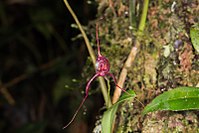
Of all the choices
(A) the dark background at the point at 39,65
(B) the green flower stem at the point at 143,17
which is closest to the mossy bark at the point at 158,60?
(B) the green flower stem at the point at 143,17

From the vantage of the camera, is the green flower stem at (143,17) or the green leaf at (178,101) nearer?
the green leaf at (178,101)

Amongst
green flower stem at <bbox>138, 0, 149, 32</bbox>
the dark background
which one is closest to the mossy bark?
green flower stem at <bbox>138, 0, 149, 32</bbox>

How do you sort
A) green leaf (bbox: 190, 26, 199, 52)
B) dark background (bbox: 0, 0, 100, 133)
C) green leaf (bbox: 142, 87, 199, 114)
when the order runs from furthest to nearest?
dark background (bbox: 0, 0, 100, 133) → green leaf (bbox: 190, 26, 199, 52) → green leaf (bbox: 142, 87, 199, 114)

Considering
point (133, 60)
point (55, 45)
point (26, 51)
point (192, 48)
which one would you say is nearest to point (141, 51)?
point (133, 60)

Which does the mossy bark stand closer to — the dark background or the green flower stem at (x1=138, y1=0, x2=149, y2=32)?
the green flower stem at (x1=138, y1=0, x2=149, y2=32)

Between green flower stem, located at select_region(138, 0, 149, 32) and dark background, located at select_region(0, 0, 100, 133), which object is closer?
green flower stem, located at select_region(138, 0, 149, 32)

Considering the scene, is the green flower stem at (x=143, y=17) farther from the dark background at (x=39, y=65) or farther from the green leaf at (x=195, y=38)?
the dark background at (x=39, y=65)
